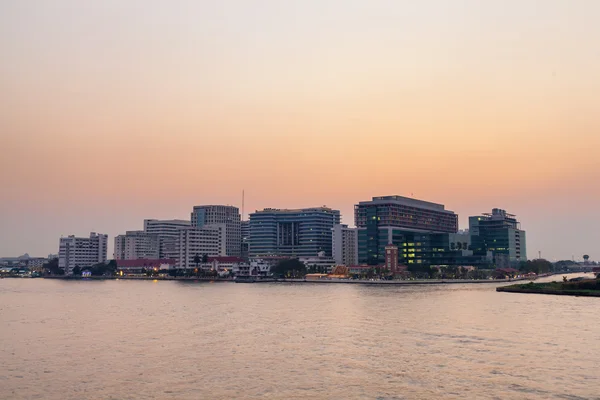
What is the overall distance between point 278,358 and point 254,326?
24.6 meters

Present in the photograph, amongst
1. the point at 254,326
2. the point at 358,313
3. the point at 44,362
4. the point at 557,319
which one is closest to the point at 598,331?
the point at 557,319

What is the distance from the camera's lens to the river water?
41094mm

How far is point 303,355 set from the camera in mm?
54438

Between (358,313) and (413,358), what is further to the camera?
(358,313)

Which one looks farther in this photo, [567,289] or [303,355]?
[567,289]

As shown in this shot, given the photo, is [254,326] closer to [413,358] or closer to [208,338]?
[208,338]

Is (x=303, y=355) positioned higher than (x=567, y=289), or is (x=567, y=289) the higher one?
(x=567, y=289)

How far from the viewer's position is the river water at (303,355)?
41.1 m

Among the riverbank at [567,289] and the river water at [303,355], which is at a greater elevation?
the riverbank at [567,289]

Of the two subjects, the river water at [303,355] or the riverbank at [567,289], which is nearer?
the river water at [303,355]

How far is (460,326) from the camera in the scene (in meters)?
73.9

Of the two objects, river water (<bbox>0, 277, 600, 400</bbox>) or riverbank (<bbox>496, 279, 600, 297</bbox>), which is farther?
riverbank (<bbox>496, 279, 600, 297</bbox>)

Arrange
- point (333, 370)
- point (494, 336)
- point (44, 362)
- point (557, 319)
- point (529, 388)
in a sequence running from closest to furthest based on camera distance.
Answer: point (529, 388) < point (333, 370) < point (44, 362) < point (494, 336) < point (557, 319)

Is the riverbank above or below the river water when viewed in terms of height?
above
